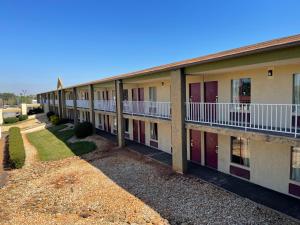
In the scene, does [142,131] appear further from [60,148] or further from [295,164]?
[295,164]

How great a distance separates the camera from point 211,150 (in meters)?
12.1

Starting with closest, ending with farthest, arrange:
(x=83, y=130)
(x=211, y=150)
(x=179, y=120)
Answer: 1. (x=179, y=120)
2. (x=211, y=150)
3. (x=83, y=130)

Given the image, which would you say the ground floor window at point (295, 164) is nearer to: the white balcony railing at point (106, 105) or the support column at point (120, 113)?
the support column at point (120, 113)

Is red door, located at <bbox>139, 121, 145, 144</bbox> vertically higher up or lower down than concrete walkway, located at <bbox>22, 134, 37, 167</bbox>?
higher up

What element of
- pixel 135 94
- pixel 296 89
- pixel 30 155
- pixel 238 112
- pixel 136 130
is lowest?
pixel 30 155

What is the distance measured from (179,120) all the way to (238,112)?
2.96 m

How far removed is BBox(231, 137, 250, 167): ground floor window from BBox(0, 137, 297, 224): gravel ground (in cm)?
208

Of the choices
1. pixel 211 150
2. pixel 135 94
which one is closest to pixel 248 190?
pixel 211 150

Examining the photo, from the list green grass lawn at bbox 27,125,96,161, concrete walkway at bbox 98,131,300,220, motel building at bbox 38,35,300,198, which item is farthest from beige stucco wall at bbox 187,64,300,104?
green grass lawn at bbox 27,125,96,161

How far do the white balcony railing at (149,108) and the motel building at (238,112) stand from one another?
0.24 feet

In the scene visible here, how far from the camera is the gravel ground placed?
759 cm

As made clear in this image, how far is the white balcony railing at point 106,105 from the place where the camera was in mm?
19722

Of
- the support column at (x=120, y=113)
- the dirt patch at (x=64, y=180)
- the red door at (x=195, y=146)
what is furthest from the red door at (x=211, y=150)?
the support column at (x=120, y=113)

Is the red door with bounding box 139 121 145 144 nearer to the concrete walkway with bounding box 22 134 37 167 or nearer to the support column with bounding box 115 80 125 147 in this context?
the support column with bounding box 115 80 125 147
